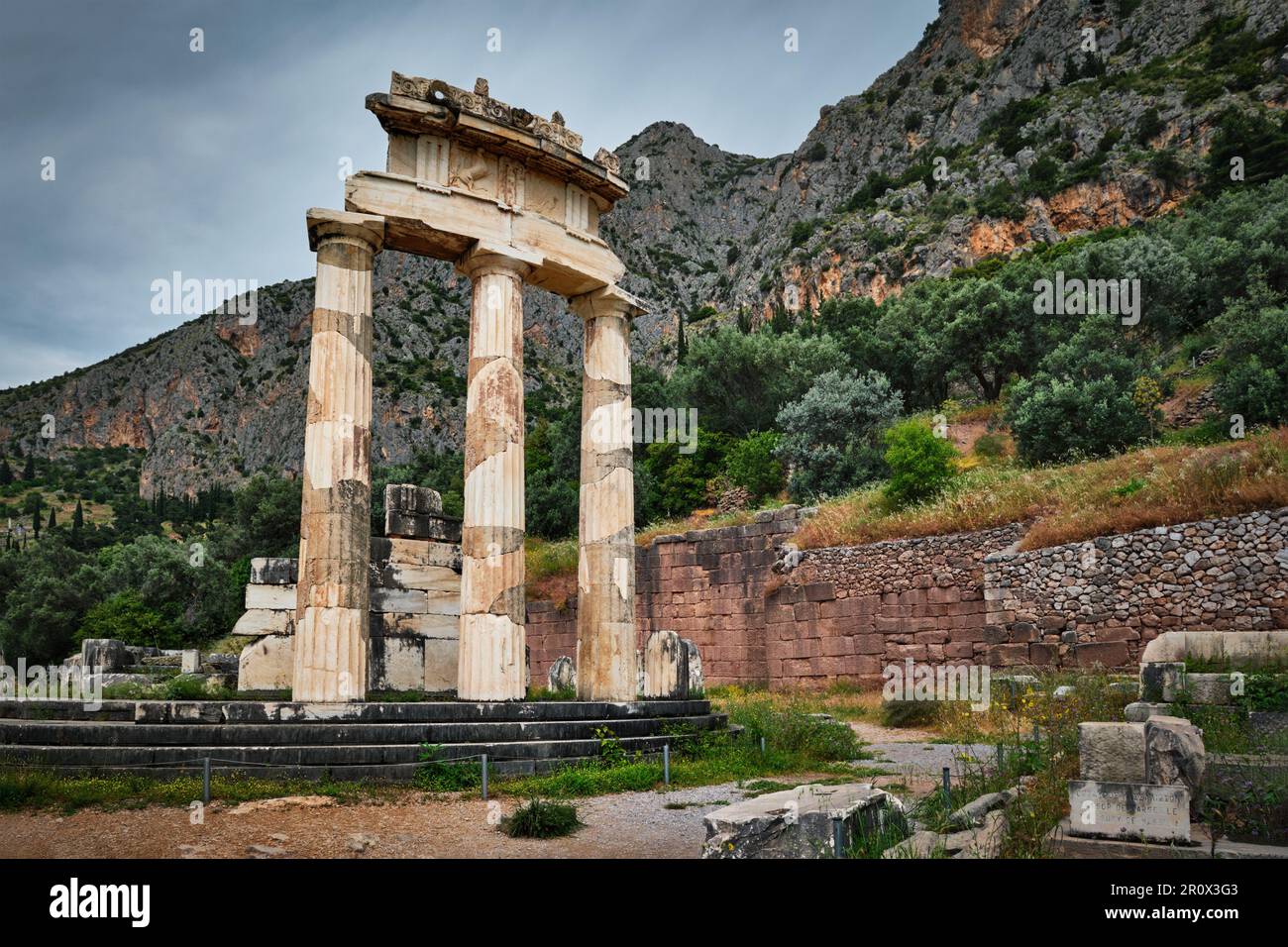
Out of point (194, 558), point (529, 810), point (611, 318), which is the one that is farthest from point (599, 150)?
point (194, 558)

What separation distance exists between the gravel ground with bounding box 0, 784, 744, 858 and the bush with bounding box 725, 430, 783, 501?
23709 mm

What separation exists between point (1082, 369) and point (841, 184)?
214ft

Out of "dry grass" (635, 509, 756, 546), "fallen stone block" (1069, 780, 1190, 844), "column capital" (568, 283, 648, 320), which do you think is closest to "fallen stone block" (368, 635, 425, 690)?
"column capital" (568, 283, 648, 320)

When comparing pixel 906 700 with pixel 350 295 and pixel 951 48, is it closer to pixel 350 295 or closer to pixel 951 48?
pixel 350 295

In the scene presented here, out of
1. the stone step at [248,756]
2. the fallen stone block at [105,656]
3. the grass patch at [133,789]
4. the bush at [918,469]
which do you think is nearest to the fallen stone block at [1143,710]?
the stone step at [248,756]

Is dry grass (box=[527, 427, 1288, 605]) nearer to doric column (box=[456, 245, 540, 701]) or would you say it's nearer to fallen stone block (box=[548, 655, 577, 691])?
fallen stone block (box=[548, 655, 577, 691])

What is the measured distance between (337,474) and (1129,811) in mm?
9203

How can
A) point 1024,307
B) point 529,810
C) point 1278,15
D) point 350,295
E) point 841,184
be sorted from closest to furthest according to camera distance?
point 529,810
point 350,295
point 1024,307
point 1278,15
point 841,184

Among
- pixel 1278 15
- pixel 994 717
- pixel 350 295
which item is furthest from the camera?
pixel 1278 15

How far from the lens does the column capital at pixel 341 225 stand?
11.8m

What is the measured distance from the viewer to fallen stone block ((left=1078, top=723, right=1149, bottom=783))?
5.75 m

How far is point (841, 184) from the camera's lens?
3435 inches

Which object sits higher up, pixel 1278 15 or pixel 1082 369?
pixel 1278 15

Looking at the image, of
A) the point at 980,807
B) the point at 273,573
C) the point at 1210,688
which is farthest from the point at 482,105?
the point at 1210,688
